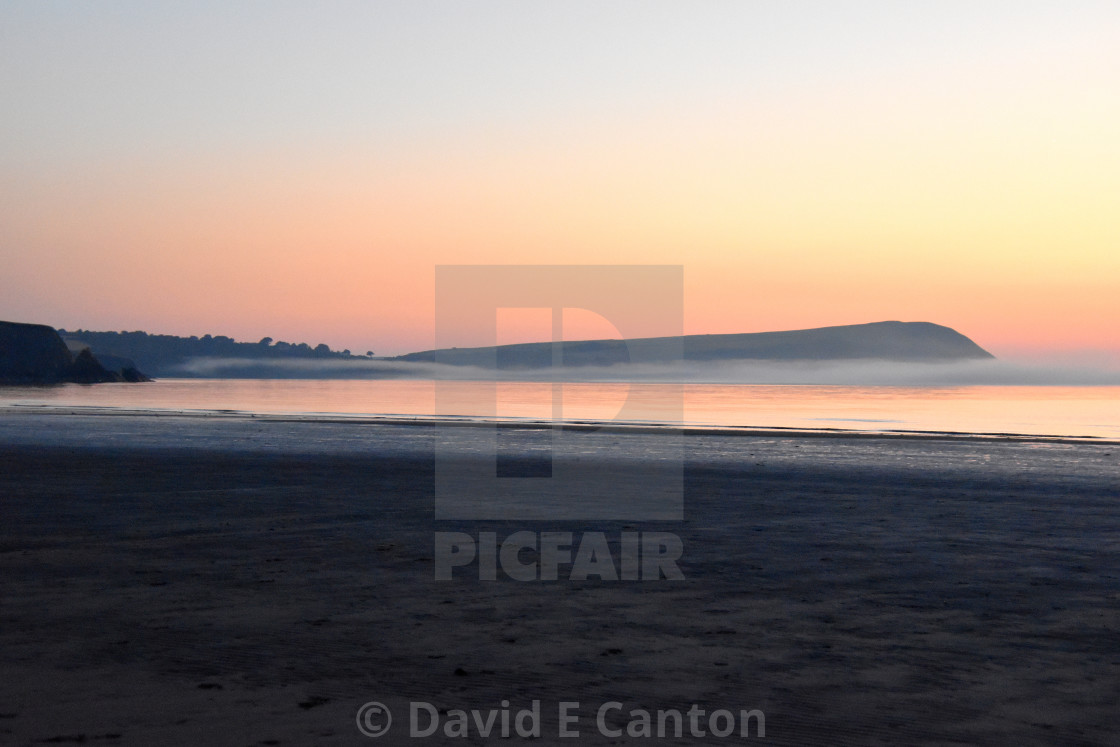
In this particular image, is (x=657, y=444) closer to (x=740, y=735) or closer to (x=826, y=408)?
(x=740, y=735)

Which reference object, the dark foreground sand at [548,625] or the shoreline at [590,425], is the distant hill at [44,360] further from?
the dark foreground sand at [548,625]

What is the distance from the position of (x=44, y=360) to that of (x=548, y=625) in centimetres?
18171

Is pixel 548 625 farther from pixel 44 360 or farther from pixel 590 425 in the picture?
pixel 44 360

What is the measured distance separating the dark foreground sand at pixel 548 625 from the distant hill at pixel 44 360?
167 m

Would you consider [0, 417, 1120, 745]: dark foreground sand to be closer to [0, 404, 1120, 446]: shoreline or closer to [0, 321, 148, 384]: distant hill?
[0, 404, 1120, 446]: shoreline

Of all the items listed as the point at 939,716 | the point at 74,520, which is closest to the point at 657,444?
the point at 74,520

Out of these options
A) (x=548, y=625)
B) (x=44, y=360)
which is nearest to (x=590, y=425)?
(x=548, y=625)

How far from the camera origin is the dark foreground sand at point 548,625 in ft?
16.6

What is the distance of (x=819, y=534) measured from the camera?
11547 mm

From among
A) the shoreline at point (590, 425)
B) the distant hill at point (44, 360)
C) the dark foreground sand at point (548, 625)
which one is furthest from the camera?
the distant hill at point (44, 360)

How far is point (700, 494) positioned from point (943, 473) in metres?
6.95

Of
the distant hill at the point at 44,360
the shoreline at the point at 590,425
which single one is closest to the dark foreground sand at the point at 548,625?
the shoreline at the point at 590,425

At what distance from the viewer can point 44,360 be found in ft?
538

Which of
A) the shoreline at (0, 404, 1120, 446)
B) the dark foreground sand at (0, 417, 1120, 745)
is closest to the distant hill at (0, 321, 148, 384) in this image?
the shoreline at (0, 404, 1120, 446)
